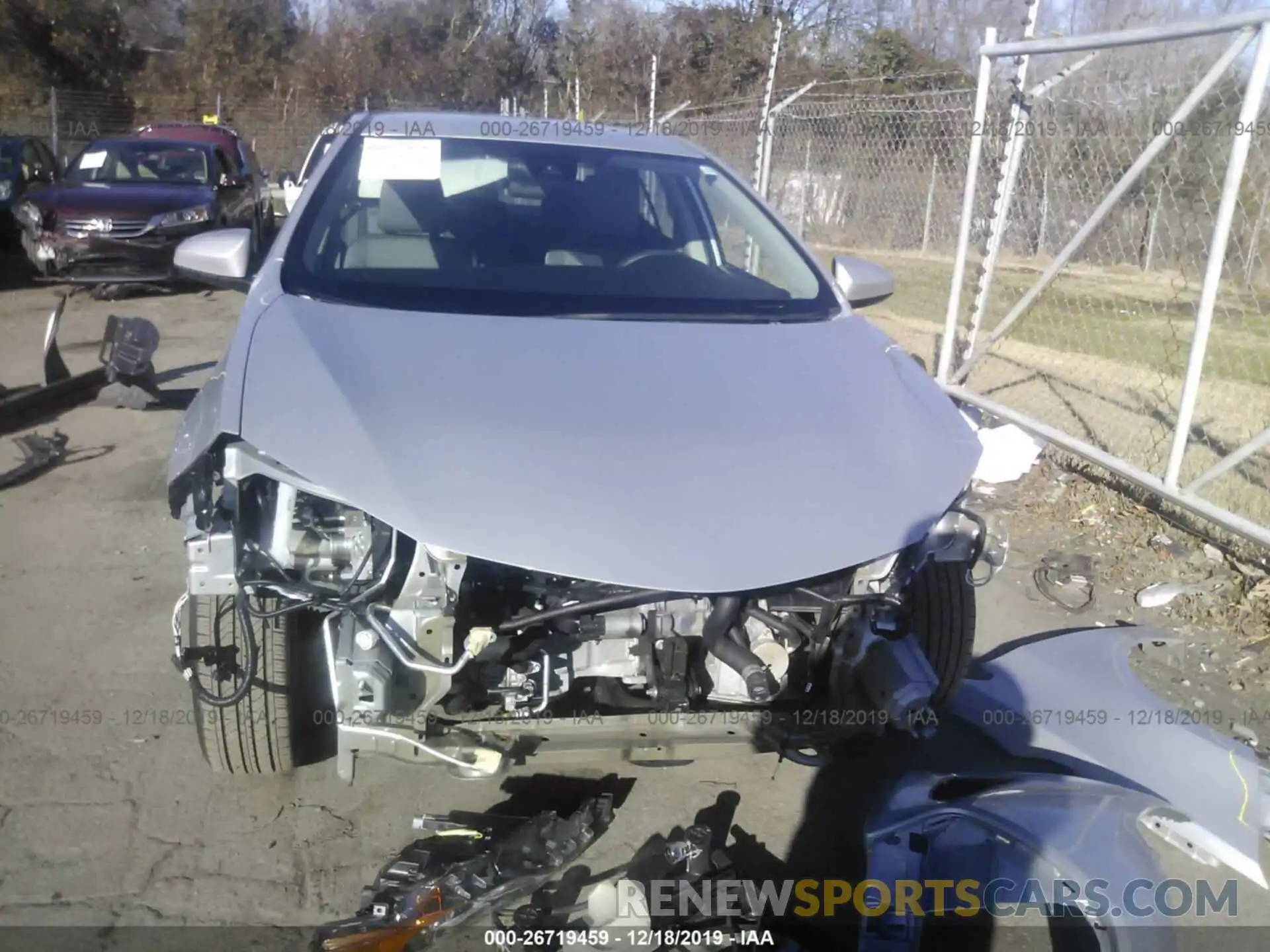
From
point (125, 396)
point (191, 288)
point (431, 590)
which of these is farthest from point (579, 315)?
point (191, 288)

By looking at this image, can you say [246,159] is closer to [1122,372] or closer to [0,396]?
[0,396]

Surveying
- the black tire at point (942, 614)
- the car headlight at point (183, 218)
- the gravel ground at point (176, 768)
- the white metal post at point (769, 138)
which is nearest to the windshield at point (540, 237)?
the black tire at point (942, 614)

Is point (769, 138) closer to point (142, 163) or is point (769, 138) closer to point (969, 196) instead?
point (969, 196)

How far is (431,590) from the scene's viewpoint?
7.75ft

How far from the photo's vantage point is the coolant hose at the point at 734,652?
2459 mm

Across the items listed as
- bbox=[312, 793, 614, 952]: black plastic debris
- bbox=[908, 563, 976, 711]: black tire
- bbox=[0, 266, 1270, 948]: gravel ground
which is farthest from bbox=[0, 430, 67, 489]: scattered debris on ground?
bbox=[908, 563, 976, 711]: black tire

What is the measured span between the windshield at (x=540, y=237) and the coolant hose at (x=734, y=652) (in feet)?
3.42

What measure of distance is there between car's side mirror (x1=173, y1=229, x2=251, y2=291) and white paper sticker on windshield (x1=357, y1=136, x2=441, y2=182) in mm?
477

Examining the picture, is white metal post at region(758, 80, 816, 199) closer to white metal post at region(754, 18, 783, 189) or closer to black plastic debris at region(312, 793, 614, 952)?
white metal post at region(754, 18, 783, 189)

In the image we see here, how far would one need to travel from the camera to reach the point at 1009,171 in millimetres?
6289

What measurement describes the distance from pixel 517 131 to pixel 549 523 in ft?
7.69

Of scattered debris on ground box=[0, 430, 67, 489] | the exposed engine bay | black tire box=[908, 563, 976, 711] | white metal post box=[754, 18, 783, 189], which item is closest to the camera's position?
the exposed engine bay

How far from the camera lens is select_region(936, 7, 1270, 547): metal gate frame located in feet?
14.6

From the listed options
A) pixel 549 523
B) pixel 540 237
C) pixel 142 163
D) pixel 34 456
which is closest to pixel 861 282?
pixel 540 237
